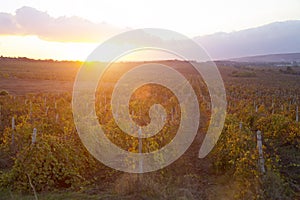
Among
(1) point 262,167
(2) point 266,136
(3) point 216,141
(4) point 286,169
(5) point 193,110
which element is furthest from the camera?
(5) point 193,110

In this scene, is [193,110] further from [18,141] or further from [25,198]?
[25,198]

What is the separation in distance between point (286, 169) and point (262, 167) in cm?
221

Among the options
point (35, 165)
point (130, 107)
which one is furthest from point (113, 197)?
point (130, 107)

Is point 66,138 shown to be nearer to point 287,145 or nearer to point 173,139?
point 173,139

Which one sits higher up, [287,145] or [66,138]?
[66,138]

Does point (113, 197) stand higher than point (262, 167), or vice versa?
point (262, 167)

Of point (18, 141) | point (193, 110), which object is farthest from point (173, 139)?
point (193, 110)

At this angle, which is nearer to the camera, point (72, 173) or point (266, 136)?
point (72, 173)

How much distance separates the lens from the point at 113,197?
6.50 m

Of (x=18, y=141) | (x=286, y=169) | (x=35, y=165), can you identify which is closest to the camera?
(x=35, y=165)

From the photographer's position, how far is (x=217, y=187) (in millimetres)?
7379

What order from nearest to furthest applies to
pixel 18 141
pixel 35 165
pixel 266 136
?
pixel 35 165 < pixel 18 141 < pixel 266 136

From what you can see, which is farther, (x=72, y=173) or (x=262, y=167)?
(x=72, y=173)

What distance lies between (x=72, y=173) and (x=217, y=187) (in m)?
3.20
